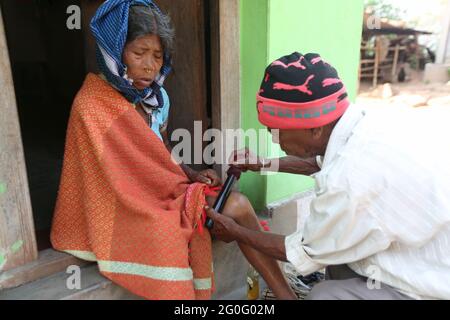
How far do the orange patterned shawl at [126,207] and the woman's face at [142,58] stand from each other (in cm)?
12

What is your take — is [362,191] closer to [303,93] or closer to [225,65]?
[303,93]

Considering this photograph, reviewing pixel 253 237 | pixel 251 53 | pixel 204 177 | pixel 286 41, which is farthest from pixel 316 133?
pixel 286 41

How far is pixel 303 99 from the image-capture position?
4.70 ft

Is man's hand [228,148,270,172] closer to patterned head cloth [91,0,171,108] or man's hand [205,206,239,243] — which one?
man's hand [205,206,239,243]

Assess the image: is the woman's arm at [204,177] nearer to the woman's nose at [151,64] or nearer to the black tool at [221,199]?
Answer: the black tool at [221,199]

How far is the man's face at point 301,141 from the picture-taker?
1.53m

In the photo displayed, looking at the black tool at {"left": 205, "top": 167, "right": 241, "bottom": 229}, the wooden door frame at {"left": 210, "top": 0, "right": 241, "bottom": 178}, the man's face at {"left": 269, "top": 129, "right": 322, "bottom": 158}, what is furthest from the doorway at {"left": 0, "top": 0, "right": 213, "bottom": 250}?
the man's face at {"left": 269, "top": 129, "right": 322, "bottom": 158}

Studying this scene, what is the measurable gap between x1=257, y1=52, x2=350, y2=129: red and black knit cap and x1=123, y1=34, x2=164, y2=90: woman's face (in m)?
0.59

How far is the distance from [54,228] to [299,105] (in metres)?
1.24

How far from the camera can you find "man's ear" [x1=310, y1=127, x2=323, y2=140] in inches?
59.7

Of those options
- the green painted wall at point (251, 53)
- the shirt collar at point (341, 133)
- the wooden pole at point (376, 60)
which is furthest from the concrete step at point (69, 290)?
the wooden pole at point (376, 60)

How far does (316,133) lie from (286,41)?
1.11m

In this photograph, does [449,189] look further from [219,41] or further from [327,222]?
[219,41]

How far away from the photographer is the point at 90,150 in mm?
1736
